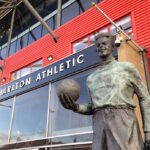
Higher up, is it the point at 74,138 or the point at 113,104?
the point at 74,138

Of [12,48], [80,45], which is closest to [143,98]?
[80,45]

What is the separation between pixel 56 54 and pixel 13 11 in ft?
22.8

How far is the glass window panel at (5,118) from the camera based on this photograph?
12914 mm

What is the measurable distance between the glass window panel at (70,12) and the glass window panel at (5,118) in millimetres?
4552

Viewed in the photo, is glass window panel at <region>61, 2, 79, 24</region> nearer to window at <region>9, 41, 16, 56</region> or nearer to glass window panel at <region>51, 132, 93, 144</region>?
window at <region>9, 41, 16, 56</region>

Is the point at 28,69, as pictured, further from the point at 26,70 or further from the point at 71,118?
the point at 71,118

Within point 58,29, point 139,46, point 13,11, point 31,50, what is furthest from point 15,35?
point 139,46

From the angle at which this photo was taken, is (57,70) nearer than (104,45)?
No

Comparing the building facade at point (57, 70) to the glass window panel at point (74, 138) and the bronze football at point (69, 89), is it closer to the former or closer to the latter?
the glass window panel at point (74, 138)

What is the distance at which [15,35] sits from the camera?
64.0ft

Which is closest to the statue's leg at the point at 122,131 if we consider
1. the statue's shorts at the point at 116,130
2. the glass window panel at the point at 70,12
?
the statue's shorts at the point at 116,130

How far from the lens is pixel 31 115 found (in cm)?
1189

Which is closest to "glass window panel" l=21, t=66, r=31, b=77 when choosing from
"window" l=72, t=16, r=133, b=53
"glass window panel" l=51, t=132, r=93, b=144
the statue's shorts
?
"window" l=72, t=16, r=133, b=53

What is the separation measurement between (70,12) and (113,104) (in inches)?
499
